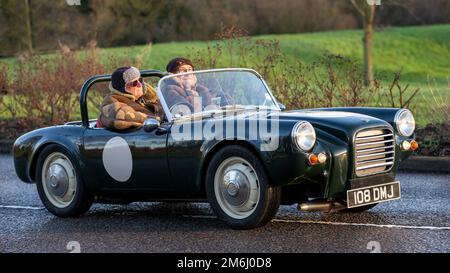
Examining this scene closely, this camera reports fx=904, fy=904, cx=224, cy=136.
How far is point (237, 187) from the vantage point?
7.52 m

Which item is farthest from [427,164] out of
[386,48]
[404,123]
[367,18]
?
[386,48]

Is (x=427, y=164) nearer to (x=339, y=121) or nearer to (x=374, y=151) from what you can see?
(x=374, y=151)

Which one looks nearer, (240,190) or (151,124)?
(240,190)

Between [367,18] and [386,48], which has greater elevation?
[367,18]

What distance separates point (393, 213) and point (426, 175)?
322 cm

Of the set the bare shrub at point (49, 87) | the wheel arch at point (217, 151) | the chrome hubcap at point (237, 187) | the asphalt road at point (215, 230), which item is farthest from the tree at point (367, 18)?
the chrome hubcap at point (237, 187)

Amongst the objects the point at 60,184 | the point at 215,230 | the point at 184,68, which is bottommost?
the point at 215,230

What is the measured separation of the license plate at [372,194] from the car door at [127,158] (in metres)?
1.70

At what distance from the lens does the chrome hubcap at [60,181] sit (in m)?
8.90

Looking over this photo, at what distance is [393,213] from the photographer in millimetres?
8492

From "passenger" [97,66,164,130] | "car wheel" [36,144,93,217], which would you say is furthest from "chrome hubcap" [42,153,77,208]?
"passenger" [97,66,164,130]

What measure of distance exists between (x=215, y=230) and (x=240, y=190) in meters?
0.51

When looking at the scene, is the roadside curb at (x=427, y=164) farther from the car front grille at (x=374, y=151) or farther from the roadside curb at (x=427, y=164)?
the car front grille at (x=374, y=151)

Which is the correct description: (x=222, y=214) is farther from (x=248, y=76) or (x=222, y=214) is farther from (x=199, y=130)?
(x=248, y=76)
